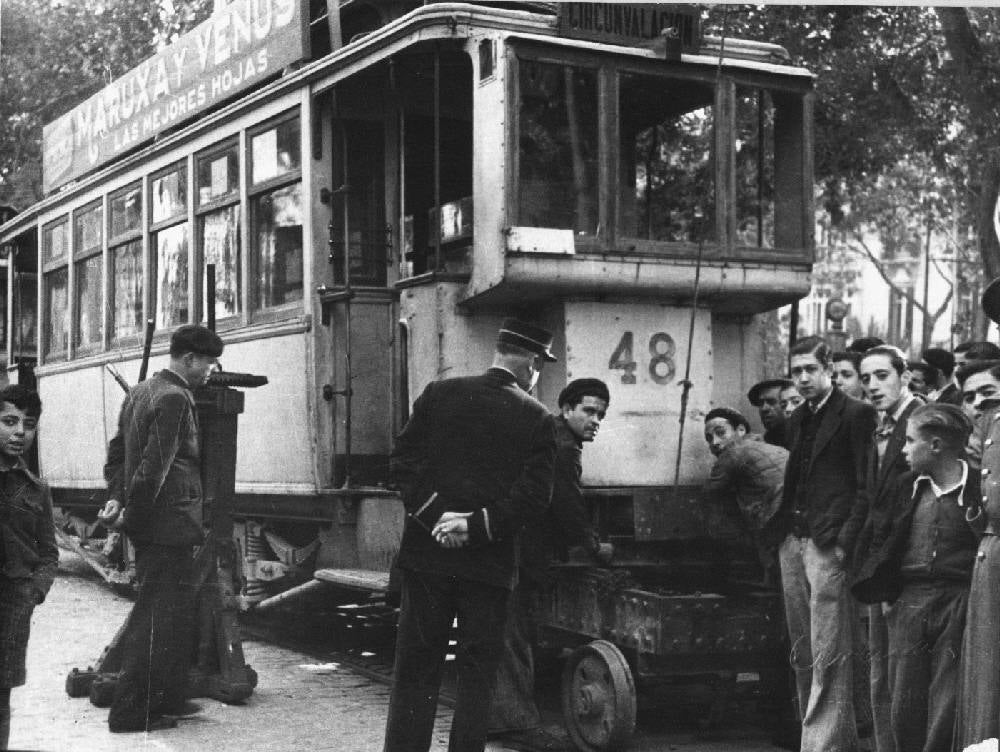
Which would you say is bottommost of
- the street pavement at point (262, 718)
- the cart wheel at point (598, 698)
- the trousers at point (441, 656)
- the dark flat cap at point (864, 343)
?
the street pavement at point (262, 718)

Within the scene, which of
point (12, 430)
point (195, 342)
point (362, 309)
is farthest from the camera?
point (362, 309)

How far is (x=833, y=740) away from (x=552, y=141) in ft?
9.98

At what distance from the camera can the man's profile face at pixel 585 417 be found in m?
→ 6.61

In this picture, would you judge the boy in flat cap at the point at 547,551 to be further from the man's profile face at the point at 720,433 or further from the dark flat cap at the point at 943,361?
the dark flat cap at the point at 943,361

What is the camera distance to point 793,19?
36.4 ft

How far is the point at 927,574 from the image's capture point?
548cm

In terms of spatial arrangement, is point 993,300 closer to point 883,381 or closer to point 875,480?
point 883,381

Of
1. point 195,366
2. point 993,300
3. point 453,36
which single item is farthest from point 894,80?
point 195,366

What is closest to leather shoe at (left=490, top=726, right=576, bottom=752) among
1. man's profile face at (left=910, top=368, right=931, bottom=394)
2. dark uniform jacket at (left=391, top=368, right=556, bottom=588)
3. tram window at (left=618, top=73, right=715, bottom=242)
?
dark uniform jacket at (left=391, top=368, right=556, bottom=588)

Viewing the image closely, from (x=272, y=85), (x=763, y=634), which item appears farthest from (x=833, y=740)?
(x=272, y=85)

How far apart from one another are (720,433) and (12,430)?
141 inches

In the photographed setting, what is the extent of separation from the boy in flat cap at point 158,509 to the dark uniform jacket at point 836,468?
8.97 ft

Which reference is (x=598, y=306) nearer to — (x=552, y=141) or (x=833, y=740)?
(x=552, y=141)

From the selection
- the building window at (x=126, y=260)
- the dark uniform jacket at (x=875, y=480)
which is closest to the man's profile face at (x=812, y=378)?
the dark uniform jacket at (x=875, y=480)
